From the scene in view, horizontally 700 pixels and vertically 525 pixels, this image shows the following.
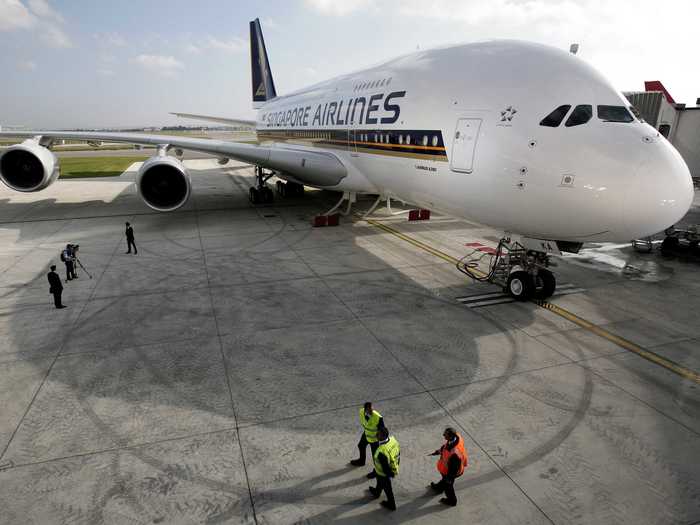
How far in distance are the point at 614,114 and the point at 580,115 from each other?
0.53 metres

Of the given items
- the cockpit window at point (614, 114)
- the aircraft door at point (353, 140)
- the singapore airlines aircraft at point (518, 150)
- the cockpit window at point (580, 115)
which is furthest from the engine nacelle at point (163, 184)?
the cockpit window at point (614, 114)

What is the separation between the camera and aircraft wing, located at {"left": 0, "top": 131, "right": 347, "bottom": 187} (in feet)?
48.4

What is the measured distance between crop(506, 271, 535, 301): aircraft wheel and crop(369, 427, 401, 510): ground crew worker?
21.3 feet

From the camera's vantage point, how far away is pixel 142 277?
11.2 m

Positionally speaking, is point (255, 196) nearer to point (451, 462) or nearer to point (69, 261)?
point (69, 261)

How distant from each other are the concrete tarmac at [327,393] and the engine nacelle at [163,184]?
370 cm

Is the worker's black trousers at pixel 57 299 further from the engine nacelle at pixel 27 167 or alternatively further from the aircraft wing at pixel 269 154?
the engine nacelle at pixel 27 167

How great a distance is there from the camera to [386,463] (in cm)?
416

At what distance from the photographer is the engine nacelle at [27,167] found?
17.4 m

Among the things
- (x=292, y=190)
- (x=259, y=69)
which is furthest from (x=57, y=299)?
(x=259, y=69)

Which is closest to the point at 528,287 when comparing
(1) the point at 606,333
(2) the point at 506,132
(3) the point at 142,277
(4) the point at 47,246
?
(1) the point at 606,333

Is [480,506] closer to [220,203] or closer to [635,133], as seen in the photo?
[635,133]

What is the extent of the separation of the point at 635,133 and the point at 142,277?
11199 millimetres

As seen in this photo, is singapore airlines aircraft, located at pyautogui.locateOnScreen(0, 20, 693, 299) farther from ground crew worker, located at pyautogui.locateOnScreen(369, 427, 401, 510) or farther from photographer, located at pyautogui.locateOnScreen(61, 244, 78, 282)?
photographer, located at pyautogui.locateOnScreen(61, 244, 78, 282)
